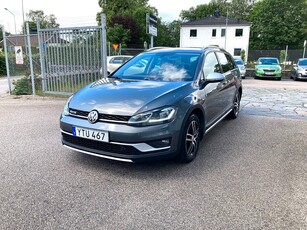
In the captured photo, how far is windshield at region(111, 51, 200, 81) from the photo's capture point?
14.0 feet

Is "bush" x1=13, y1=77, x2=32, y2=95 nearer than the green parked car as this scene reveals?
Yes

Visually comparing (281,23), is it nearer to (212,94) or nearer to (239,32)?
(239,32)

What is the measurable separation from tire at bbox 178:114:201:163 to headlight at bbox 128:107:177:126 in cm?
35

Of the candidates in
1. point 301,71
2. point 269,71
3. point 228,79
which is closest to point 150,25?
point 228,79

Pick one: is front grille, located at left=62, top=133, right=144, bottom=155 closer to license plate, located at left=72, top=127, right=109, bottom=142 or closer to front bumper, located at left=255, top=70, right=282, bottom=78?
license plate, located at left=72, top=127, right=109, bottom=142

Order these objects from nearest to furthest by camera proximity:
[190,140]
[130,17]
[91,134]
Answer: [91,134]
[190,140]
[130,17]

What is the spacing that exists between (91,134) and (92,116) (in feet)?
0.73

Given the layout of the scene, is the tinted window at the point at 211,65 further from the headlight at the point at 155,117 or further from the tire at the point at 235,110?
the tire at the point at 235,110

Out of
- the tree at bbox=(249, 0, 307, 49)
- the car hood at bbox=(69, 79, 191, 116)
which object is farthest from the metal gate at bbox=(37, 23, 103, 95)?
the tree at bbox=(249, 0, 307, 49)

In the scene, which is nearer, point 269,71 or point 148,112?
point 148,112

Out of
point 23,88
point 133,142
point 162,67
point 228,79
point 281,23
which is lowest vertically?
point 23,88

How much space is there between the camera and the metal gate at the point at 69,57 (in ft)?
27.7

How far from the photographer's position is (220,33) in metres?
43.2

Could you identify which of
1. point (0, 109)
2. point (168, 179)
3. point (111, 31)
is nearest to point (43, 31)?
point (0, 109)
